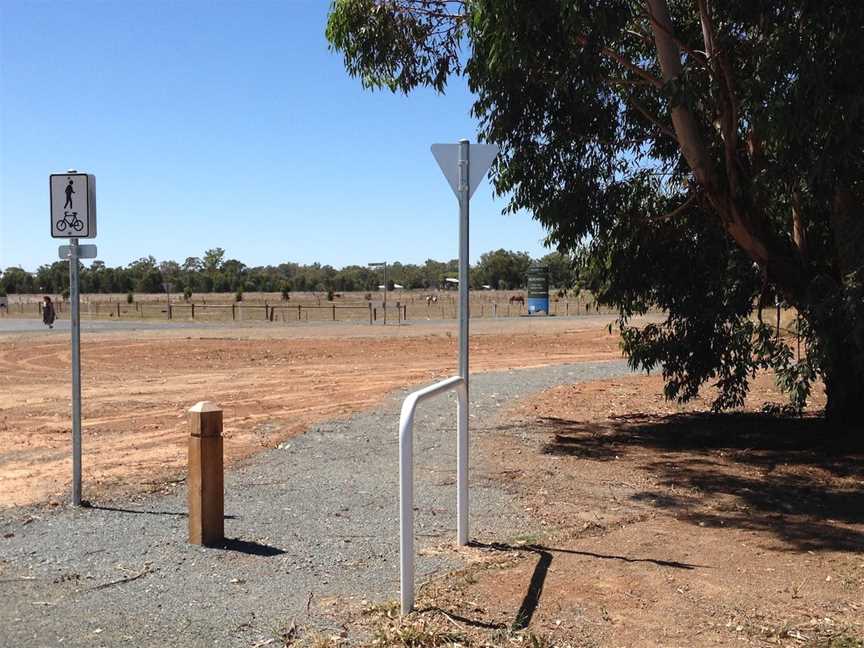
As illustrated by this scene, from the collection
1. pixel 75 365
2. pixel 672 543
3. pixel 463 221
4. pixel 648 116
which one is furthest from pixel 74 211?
pixel 648 116

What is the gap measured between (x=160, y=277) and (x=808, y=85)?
146 meters

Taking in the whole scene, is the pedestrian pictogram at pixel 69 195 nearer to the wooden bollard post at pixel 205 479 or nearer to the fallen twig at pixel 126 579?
the wooden bollard post at pixel 205 479

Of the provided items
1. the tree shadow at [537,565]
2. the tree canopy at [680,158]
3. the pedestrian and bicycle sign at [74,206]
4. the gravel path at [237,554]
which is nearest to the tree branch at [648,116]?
the tree canopy at [680,158]

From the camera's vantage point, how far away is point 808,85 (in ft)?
23.9

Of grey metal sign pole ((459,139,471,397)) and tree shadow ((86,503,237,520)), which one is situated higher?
grey metal sign pole ((459,139,471,397))

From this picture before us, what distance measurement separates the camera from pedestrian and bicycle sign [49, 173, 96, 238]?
7276mm

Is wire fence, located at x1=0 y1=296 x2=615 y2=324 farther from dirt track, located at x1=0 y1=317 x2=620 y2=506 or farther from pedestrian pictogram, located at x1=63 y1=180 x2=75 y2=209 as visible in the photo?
pedestrian pictogram, located at x1=63 y1=180 x2=75 y2=209

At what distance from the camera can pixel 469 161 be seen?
591cm

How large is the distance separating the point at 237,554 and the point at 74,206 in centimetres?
333

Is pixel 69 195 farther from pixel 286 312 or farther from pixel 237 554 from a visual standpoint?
pixel 286 312

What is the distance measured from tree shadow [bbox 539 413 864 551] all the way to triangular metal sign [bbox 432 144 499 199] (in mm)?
3281

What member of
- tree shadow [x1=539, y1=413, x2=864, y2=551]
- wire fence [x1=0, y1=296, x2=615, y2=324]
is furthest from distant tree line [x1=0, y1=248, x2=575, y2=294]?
tree shadow [x1=539, y1=413, x2=864, y2=551]

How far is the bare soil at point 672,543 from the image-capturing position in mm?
4652

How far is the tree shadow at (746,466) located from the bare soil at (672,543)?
0.02 metres
